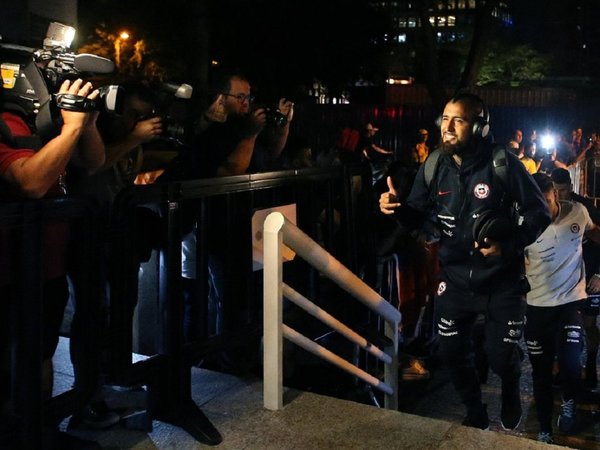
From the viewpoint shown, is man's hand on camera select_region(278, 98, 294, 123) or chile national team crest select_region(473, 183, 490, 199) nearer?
chile national team crest select_region(473, 183, 490, 199)

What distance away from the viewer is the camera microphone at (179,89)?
15.1 ft

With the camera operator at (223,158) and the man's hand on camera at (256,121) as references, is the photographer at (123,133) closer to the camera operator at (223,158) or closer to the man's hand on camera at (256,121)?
the camera operator at (223,158)

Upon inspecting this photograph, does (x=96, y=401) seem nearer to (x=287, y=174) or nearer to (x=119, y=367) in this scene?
(x=119, y=367)

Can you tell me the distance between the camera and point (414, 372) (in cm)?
695

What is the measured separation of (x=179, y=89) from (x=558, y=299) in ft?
10.3

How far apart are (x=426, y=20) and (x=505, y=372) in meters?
23.7

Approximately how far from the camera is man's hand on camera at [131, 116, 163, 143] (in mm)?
4445

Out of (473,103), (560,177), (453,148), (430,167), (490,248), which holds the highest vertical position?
(473,103)

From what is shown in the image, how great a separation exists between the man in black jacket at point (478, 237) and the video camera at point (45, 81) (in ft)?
6.76

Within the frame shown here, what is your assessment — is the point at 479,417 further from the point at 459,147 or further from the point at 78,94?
the point at 78,94

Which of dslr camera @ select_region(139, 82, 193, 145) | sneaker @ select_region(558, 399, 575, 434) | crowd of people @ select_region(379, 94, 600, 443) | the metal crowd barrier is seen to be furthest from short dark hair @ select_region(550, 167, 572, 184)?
dslr camera @ select_region(139, 82, 193, 145)

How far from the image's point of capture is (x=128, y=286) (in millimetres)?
3854

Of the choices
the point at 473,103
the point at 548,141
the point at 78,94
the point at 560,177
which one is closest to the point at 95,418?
the point at 78,94

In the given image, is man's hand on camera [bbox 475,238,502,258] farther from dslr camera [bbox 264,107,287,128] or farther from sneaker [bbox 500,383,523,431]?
dslr camera [bbox 264,107,287,128]
